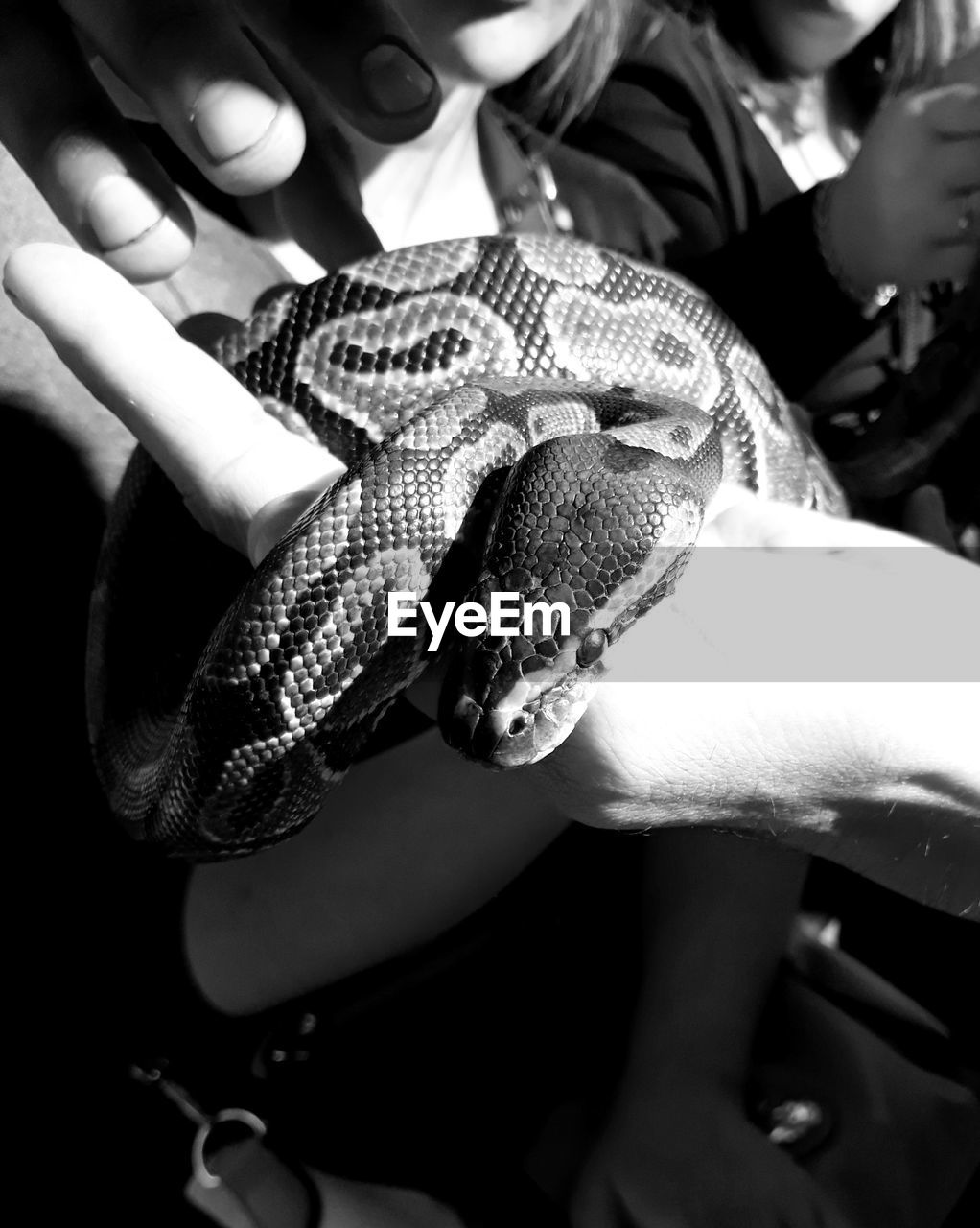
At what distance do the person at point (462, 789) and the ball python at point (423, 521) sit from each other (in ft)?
0.27

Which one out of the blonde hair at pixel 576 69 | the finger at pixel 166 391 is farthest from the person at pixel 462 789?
the blonde hair at pixel 576 69

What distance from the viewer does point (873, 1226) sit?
1067mm

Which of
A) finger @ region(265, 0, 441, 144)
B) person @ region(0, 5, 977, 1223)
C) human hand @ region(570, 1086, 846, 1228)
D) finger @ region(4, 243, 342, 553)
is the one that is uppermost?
finger @ region(265, 0, 441, 144)

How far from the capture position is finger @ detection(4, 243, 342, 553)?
79cm

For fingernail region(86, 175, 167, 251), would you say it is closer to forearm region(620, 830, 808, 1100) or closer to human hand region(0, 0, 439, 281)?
human hand region(0, 0, 439, 281)

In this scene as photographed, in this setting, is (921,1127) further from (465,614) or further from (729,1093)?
(465,614)

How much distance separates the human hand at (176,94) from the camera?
67 cm

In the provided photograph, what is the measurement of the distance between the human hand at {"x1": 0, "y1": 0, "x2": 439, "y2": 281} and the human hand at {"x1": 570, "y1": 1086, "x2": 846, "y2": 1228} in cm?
113

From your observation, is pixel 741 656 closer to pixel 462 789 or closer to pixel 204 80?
pixel 462 789

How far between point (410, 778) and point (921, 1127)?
777 millimetres

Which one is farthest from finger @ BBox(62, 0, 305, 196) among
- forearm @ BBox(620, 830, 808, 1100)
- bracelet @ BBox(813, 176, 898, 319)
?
bracelet @ BBox(813, 176, 898, 319)

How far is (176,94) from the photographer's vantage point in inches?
26.6

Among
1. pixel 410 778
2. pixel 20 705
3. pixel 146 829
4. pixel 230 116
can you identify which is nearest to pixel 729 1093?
pixel 410 778

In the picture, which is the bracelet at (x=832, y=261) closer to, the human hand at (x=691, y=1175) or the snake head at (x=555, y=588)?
the snake head at (x=555, y=588)
